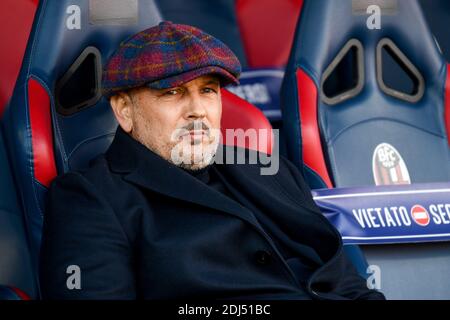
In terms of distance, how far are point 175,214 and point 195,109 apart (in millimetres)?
195

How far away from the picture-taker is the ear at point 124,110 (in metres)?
1.73

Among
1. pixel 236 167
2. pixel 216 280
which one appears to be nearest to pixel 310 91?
pixel 236 167

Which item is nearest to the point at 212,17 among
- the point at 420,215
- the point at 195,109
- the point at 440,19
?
the point at 440,19

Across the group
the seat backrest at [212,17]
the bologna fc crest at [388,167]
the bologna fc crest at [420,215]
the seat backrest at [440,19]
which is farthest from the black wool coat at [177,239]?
the seat backrest at [440,19]

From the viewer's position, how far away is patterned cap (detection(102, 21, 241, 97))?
5.29 ft

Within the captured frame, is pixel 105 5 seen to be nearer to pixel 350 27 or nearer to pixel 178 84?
pixel 178 84

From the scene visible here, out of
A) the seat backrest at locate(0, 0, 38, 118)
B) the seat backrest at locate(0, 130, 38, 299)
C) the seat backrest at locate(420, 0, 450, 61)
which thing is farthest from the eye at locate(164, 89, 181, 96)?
the seat backrest at locate(420, 0, 450, 61)

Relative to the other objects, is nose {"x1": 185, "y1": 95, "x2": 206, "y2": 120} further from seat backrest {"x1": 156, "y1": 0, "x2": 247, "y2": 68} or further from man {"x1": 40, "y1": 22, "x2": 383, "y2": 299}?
seat backrest {"x1": 156, "y1": 0, "x2": 247, "y2": 68}

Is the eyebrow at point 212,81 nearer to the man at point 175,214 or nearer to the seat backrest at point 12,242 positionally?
the man at point 175,214

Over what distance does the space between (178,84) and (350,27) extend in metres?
0.72

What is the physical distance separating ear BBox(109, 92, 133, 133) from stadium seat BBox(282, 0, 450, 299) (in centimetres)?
47

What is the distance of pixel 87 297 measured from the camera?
1462mm

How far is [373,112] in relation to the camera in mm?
2229

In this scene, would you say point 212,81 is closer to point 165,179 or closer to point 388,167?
point 165,179
